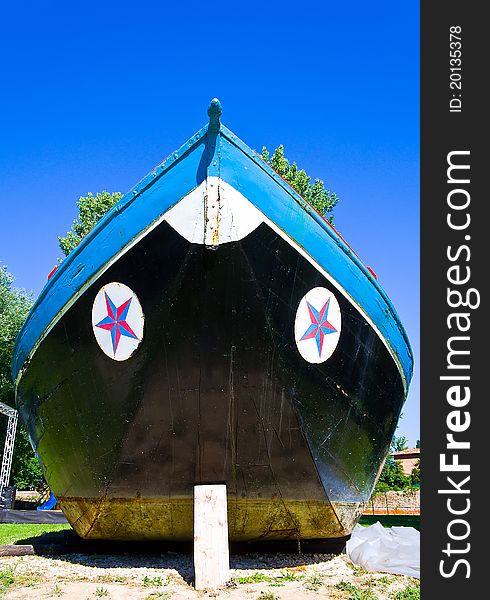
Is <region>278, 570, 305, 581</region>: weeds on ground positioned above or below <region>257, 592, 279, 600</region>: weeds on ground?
below

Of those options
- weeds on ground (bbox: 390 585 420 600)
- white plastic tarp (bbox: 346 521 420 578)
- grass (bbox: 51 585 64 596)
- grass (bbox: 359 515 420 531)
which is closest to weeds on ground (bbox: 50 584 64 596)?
grass (bbox: 51 585 64 596)

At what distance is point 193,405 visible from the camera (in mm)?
3982

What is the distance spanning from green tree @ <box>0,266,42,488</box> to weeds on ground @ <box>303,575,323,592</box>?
23606 millimetres

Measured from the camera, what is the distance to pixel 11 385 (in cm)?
2570

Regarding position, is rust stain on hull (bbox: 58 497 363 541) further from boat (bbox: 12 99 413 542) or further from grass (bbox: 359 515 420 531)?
grass (bbox: 359 515 420 531)

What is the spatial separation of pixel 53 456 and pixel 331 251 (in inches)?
114

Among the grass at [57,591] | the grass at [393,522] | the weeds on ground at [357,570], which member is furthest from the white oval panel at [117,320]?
the grass at [393,522]

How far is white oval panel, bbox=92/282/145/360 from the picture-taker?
3.84 meters

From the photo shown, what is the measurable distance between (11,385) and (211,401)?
24.3 metres

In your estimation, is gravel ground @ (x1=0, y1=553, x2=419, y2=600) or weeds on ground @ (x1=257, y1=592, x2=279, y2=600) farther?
gravel ground @ (x1=0, y1=553, x2=419, y2=600)

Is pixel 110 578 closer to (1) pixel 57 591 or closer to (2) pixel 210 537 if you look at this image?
(1) pixel 57 591

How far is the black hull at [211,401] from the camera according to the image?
3754 millimetres

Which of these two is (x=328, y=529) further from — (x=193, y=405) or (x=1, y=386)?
(x=1, y=386)

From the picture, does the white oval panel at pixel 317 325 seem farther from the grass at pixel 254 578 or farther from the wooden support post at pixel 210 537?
the grass at pixel 254 578
